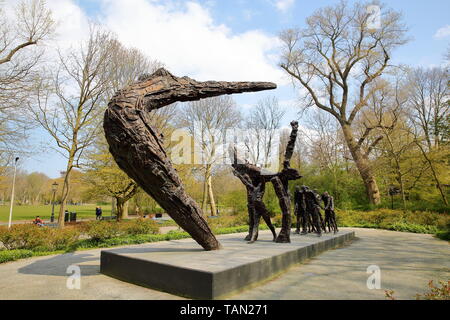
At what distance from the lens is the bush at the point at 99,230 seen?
1087cm

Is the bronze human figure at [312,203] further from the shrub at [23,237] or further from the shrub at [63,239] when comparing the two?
the shrub at [23,237]

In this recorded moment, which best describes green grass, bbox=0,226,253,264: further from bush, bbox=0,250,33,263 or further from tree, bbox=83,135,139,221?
tree, bbox=83,135,139,221

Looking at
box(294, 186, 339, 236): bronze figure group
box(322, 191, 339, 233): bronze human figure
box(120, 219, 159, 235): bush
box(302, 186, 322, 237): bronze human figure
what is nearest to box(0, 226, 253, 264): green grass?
box(120, 219, 159, 235): bush

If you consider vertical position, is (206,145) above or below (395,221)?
above

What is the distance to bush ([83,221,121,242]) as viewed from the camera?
10.9 metres

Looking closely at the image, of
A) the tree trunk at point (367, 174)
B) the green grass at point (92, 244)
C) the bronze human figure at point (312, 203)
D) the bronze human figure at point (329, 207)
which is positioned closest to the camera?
the green grass at point (92, 244)

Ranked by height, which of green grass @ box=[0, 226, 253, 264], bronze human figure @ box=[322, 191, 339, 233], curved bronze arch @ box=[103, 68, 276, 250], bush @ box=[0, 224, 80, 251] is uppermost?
curved bronze arch @ box=[103, 68, 276, 250]

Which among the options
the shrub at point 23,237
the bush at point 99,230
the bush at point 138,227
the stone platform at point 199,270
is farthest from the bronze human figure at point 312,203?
the shrub at point 23,237

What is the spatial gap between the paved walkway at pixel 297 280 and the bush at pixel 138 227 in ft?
14.2

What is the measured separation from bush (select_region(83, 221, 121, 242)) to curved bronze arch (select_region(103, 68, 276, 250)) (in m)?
6.56
